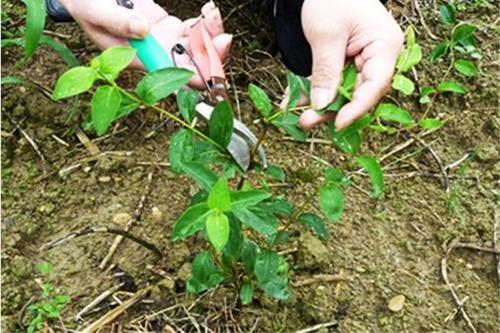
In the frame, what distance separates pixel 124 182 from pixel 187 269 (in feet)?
0.75

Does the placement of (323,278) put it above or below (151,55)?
below

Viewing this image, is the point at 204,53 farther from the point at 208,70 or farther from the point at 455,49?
the point at 455,49

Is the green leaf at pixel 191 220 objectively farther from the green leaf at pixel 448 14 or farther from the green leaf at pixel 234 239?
the green leaf at pixel 448 14

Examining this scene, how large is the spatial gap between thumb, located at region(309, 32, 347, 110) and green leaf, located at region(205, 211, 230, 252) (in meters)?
0.22

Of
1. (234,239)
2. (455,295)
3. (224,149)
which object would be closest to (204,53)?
(224,149)

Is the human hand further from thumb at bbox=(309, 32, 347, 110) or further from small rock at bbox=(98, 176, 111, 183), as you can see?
small rock at bbox=(98, 176, 111, 183)

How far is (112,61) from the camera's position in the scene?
0.95 meters

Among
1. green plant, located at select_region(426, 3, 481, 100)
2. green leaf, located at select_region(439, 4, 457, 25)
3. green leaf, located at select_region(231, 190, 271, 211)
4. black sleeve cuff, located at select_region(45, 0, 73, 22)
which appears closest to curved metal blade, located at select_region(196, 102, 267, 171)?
green leaf, located at select_region(231, 190, 271, 211)

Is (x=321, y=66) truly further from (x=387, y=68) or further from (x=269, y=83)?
(x=269, y=83)

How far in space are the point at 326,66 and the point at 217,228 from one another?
344 millimetres

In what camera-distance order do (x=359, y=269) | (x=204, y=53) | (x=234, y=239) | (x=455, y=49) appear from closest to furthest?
(x=234, y=239), (x=204, y=53), (x=359, y=269), (x=455, y=49)

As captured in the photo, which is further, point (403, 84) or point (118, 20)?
point (118, 20)

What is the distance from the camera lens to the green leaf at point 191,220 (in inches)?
38.2

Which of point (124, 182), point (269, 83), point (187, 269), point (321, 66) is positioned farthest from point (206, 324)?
point (269, 83)
